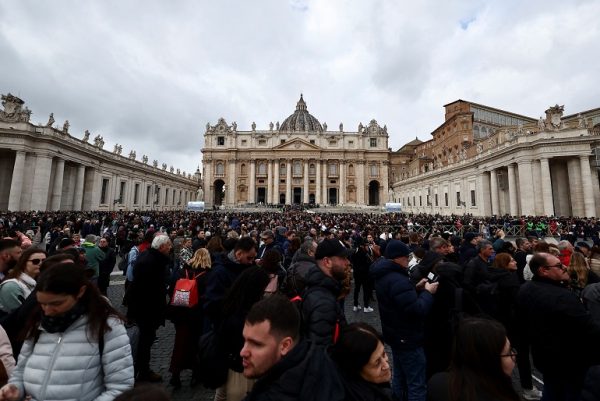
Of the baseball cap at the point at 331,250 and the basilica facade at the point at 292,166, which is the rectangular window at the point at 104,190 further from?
the baseball cap at the point at 331,250

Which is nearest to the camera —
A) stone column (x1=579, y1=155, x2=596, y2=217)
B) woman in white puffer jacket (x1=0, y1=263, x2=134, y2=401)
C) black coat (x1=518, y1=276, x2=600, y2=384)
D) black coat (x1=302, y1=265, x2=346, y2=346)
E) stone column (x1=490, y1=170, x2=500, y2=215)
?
woman in white puffer jacket (x1=0, y1=263, x2=134, y2=401)

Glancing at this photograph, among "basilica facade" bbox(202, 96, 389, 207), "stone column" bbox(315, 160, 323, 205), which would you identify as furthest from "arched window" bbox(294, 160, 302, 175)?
"stone column" bbox(315, 160, 323, 205)

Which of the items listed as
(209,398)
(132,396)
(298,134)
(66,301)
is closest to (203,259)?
(209,398)

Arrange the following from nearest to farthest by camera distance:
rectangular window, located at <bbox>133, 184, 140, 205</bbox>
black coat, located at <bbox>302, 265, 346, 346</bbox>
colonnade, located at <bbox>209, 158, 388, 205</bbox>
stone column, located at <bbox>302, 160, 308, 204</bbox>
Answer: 1. black coat, located at <bbox>302, 265, 346, 346</bbox>
2. rectangular window, located at <bbox>133, 184, 140, 205</bbox>
3. stone column, located at <bbox>302, 160, 308, 204</bbox>
4. colonnade, located at <bbox>209, 158, 388, 205</bbox>

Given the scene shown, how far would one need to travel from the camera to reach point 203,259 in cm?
377

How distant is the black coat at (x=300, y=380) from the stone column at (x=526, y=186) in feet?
88.1

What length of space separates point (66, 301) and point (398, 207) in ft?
116

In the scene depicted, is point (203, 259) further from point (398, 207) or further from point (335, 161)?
point (335, 161)

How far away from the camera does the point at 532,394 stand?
3.51 metres

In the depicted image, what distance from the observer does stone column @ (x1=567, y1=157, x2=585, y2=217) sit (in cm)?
2155

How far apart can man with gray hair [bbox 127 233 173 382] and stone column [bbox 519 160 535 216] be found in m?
26.4

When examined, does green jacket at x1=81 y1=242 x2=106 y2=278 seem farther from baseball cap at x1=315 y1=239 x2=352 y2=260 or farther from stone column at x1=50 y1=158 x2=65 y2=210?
stone column at x1=50 y1=158 x2=65 y2=210

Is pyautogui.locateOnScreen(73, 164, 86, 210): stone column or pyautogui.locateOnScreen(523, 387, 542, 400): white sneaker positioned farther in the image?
pyautogui.locateOnScreen(73, 164, 86, 210): stone column

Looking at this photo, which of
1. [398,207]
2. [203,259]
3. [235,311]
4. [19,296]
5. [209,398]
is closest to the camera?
[235,311]
